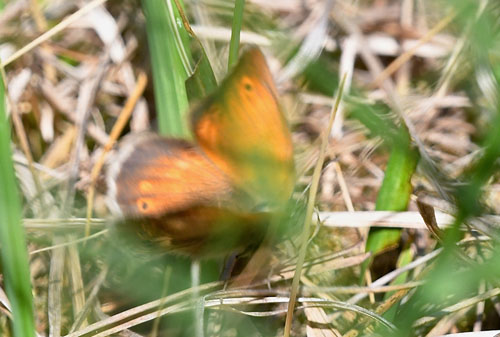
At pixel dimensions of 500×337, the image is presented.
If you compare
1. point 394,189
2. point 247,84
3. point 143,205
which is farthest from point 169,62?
point 394,189

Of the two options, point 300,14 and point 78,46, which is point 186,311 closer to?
point 78,46

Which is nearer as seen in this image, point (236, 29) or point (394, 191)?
point (236, 29)

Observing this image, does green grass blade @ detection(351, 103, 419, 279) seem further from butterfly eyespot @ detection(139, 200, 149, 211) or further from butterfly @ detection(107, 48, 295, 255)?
butterfly eyespot @ detection(139, 200, 149, 211)

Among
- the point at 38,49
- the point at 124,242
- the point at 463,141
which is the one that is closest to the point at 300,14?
the point at 463,141

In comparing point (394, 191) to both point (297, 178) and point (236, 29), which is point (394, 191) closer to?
point (297, 178)

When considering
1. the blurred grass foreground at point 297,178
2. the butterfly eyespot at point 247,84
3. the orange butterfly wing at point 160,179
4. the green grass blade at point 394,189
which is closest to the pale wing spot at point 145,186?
the orange butterfly wing at point 160,179

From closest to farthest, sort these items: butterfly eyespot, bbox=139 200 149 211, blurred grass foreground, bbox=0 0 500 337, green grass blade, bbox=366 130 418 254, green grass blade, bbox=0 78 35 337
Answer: green grass blade, bbox=0 78 35 337 → blurred grass foreground, bbox=0 0 500 337 → butterfly eyespot, bbox=139 200 149 211 → green grass blade, bbox=366 130 418 254

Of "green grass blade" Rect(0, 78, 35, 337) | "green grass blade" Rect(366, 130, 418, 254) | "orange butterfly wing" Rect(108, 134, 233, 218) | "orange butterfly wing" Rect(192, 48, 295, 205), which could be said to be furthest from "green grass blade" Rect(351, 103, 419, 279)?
"green grass blade" Rect(0, 78, 35, 337)
